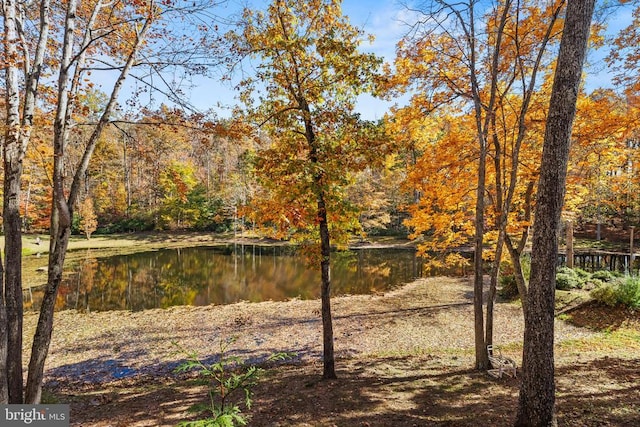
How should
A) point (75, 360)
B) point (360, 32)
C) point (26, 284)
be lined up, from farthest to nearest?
point (26, 284), point (75, 360), point (360, 32)

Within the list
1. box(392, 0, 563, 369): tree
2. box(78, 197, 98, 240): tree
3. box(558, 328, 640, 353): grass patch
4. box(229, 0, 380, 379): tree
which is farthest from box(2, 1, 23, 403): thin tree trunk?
box(78, 197, 98, 240): tree

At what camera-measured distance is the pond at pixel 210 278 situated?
15.9m

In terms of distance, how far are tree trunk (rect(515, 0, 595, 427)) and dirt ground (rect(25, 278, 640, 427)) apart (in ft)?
2.68

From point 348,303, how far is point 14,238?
11.7 metres

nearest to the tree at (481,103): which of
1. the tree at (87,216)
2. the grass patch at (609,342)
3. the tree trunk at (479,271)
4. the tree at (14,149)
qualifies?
the tree trunk at (479,271)

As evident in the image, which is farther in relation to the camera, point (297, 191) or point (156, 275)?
point (156, 275)

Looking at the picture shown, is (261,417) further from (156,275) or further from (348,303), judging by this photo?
(156,275)

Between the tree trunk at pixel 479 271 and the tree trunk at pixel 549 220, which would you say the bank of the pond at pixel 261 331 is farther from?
the tree trunk at pixel 549 220

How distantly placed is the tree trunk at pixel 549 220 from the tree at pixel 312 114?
10.5ft

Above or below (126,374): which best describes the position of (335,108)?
above

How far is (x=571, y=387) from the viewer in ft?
17.6

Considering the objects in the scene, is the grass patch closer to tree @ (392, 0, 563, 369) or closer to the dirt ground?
the dirt ground

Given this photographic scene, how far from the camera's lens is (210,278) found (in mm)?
21047

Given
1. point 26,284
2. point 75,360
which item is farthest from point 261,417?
point 26,284
